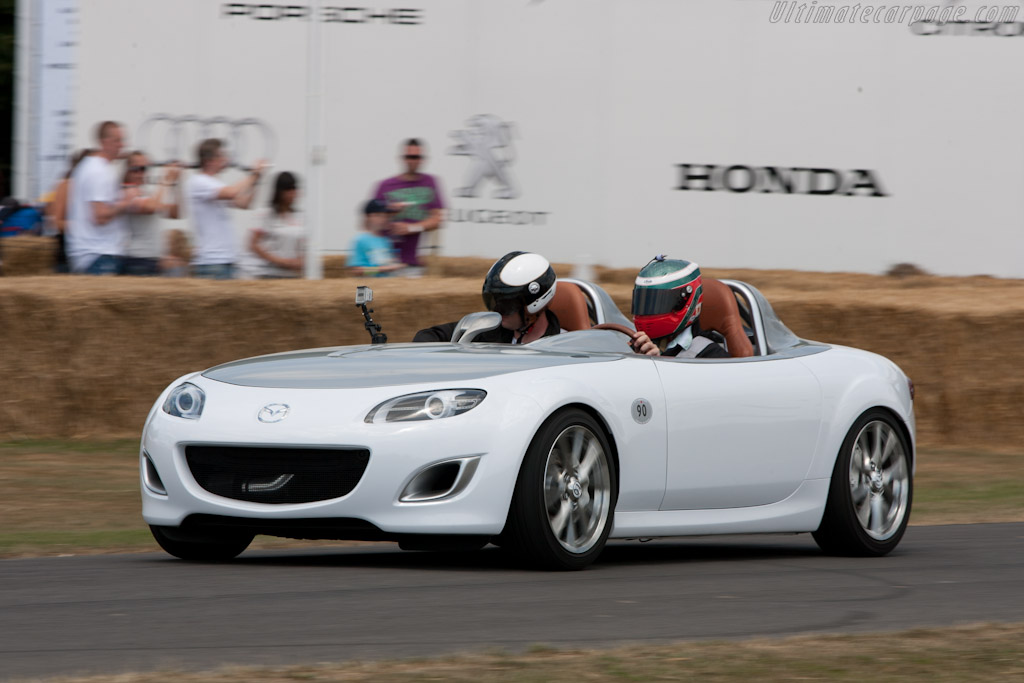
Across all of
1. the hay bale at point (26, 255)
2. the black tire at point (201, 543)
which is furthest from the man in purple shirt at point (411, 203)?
the black tire at point (201, 543)

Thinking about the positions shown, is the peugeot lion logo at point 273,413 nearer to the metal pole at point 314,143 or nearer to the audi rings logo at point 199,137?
the metal pole at point 314,143

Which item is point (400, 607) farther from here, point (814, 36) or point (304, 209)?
point (814, 36)

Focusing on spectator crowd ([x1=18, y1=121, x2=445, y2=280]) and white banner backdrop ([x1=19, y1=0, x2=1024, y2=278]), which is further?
white banner backdrop ([x1=19, y1=0, x2=1024, y2=278])

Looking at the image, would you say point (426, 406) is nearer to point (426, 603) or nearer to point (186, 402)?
point (426, 603)

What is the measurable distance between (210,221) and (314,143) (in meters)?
2.38

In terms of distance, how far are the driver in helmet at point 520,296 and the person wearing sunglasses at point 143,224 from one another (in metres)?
5.59

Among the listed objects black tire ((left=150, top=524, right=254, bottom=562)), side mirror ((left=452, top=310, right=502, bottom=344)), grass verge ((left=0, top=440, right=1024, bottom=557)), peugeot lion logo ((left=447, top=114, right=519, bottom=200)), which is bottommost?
grass verge ((left=0, top=440, right=1024, bottom=557))

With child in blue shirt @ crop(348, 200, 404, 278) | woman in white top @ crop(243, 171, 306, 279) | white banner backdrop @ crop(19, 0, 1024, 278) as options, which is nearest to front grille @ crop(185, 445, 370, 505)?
woman in white top @ crop(243, 171, 306, 279)

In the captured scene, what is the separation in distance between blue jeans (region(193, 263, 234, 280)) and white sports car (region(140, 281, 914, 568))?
5333mm

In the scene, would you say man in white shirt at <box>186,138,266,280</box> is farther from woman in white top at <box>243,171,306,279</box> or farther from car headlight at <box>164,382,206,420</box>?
car headlight at <box>164,382,206,420</box>

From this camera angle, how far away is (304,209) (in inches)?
569

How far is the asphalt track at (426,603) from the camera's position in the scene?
4883mm

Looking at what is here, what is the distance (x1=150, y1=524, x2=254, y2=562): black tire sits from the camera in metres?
6.79

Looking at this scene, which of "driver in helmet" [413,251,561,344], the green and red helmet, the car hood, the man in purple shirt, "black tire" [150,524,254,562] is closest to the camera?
the car hood
